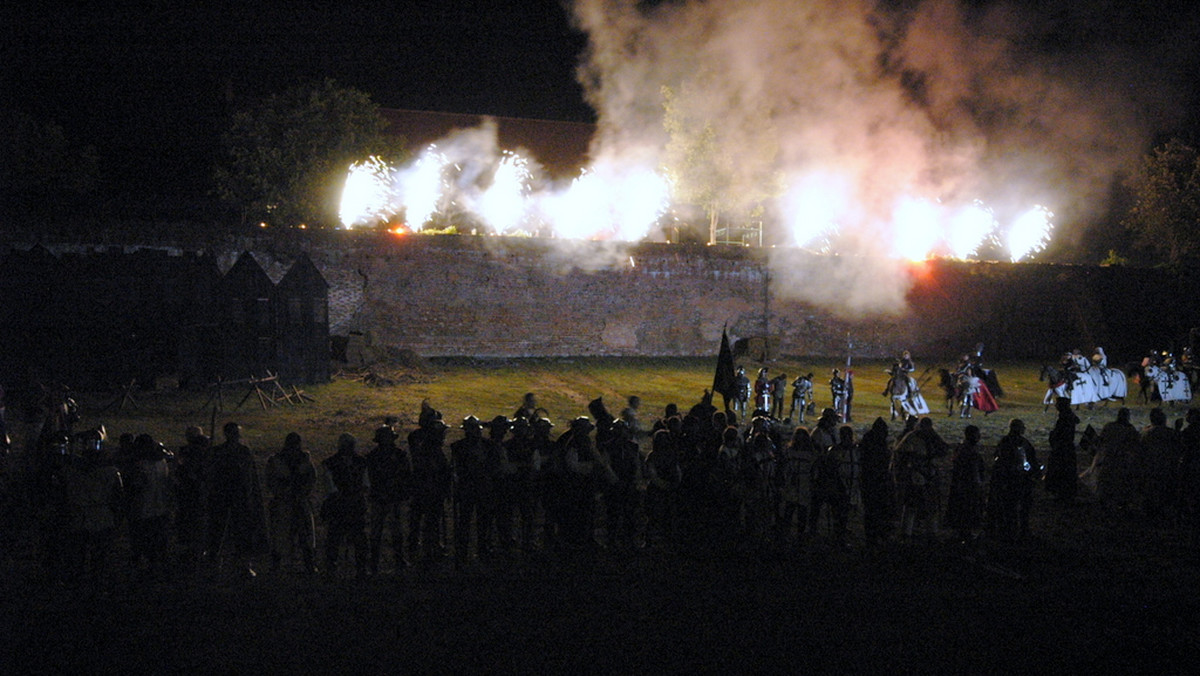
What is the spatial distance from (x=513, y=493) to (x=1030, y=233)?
44236 millimetres

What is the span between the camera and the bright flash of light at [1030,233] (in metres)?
44.7

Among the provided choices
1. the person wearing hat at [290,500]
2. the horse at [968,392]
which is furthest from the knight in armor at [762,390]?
the person wearing hat at [290,500]

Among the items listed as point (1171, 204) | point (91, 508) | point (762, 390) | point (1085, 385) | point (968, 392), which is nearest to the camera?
point (91, 508)

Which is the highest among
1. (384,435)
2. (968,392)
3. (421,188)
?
(421,188)

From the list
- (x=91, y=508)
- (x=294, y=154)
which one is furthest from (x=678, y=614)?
(x=294, y=154)

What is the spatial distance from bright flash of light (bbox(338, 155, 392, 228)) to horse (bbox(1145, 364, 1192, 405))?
29881 millimetres

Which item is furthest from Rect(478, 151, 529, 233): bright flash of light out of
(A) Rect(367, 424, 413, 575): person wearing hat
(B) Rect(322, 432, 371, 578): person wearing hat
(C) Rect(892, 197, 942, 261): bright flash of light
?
(B) Rect(322, 432, 371, 578): person wearing hat

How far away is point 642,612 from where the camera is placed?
7.21 m

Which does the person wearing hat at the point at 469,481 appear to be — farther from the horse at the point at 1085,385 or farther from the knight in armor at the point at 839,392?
the horse at the point at 1085,385

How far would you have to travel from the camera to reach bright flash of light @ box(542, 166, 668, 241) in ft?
142

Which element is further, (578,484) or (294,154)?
(294,154)

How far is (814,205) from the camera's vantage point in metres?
36.8

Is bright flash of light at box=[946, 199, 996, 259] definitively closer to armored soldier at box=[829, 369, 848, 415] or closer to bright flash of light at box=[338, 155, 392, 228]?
armored soldier at box=[829, 369, 848, 415]

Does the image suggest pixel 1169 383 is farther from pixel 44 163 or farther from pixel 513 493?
pixel 44 163
